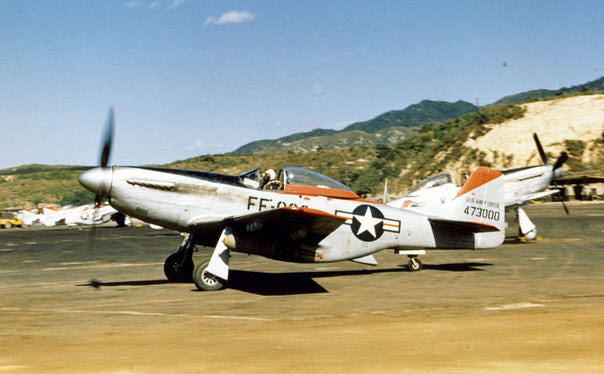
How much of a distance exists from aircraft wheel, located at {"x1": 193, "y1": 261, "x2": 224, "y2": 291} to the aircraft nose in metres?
2.34

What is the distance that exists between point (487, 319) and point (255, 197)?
5.32m

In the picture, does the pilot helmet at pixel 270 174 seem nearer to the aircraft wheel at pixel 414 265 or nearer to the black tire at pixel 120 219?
the aircraft wheel at pixel 414 265

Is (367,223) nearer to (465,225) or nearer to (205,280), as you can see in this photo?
(465,225)

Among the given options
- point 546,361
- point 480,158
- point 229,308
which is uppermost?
point 480,158

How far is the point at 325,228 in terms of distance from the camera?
404 inches

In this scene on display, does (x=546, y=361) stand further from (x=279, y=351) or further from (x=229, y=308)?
(x=229, y=308)

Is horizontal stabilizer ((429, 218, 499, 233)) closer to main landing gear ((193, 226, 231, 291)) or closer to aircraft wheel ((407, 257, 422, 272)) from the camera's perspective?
aircraft wheel ((407, 257, 422, 272))

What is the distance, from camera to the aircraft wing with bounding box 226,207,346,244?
30.9ft

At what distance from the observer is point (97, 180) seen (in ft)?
32.4

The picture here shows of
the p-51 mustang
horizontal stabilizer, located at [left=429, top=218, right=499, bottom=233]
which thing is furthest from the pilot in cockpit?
horizontal stabilizer, located at [left=429, top=218, right=499, bottom=233]

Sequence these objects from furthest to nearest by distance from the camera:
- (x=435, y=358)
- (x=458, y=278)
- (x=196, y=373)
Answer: (x=458, y=278) → (x=435, y=358) → (x=196, y=373)

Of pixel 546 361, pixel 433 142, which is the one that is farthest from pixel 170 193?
pixel 433 142

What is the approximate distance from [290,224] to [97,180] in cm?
379

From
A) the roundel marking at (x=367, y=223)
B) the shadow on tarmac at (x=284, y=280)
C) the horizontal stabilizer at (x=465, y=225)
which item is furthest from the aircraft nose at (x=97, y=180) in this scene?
the horizontal stabilizer at (x=465, y=225)
